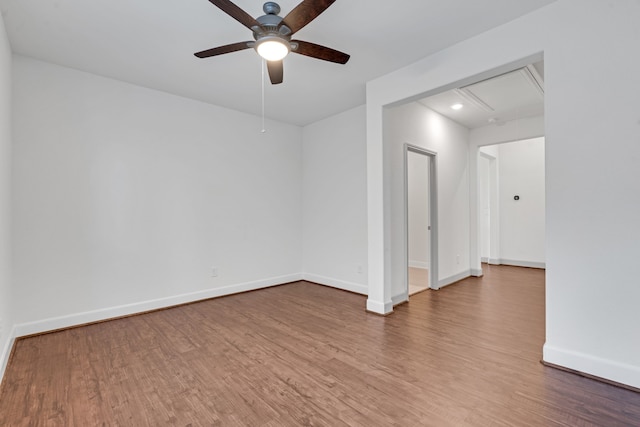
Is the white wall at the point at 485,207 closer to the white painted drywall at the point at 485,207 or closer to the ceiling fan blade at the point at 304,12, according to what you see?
the white painted drywall at the point at 485,207

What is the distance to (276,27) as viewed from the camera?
1935 mm

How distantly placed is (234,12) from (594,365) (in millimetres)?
3297

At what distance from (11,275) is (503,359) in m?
4.36

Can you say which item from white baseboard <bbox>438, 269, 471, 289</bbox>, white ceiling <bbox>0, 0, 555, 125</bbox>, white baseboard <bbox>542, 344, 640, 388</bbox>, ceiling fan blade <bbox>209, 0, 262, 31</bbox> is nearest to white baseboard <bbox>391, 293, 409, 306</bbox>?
white baseboard <bbox>438, 269, 471, 289</bbox>

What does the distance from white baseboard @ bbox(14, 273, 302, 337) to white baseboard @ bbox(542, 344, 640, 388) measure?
3.57m

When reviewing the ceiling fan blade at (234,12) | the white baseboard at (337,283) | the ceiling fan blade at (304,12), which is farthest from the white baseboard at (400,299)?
the ceiling fan blade at (234,12)

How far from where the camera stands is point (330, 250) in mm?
4750

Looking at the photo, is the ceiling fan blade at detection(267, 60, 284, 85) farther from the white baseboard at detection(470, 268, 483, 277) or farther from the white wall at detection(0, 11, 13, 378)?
the white baseboard at detection(470, 268, 483, 277)

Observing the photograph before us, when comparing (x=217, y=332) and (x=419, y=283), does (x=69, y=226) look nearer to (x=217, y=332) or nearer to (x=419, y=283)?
(x=217, y=332)

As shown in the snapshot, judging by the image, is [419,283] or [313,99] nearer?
[313,99]

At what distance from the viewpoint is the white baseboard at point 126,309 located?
2881 millimetres

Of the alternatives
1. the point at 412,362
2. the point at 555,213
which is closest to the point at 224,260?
the point at 412,362

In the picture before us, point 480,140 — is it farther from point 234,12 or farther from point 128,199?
point 128,199

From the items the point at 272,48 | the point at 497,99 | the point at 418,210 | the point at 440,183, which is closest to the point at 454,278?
the point at 440,183
